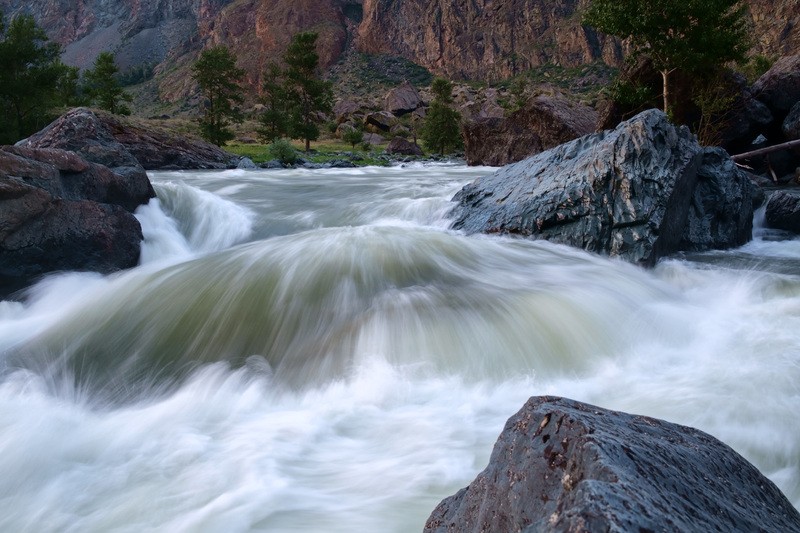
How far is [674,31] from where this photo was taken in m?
19.8

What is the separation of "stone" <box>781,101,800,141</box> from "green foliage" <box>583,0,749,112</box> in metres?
3.58

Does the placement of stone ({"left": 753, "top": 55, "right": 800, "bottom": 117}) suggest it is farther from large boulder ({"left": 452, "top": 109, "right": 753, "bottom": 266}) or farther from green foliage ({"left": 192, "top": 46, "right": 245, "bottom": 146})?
green foliage ({"left": 192, "top": 46, "right": 245, "bottom": 146})

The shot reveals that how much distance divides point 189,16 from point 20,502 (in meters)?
209

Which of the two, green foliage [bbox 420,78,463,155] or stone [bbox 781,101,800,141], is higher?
green foliage [bbox 420,78,463,155]

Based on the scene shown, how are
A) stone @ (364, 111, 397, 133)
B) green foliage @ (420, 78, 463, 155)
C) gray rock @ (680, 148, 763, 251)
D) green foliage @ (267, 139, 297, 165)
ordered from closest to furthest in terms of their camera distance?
gray rock @ (680, 148, 763, 251)
green foliage @ (267, 139, 297, 165)
green foliage @ (420, 78, 463, 155)
stone @ (364, 111, 397, 133)

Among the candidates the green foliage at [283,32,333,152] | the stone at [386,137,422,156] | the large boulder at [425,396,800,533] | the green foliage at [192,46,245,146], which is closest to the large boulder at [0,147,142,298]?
the large boulder at [425,396,800,533]

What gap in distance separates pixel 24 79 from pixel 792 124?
33307 millimetres

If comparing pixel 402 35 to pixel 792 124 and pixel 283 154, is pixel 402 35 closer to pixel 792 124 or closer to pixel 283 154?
pixel 283 154

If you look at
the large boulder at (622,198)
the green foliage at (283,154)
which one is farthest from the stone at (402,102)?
the large boulder at (622,198)

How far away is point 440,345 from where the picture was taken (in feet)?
17.8

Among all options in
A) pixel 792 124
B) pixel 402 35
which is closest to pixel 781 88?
pixel 792 124

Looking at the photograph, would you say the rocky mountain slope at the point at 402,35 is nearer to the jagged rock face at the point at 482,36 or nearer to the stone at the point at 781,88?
the jagged rock face at the point at 482,36

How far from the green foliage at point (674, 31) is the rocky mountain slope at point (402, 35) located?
370 feet

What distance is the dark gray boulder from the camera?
10.3 meters
